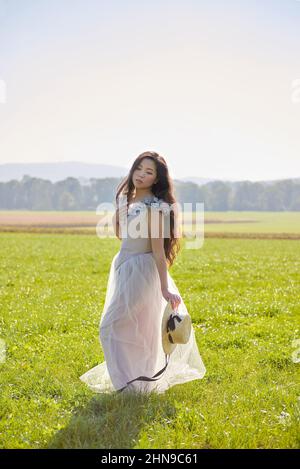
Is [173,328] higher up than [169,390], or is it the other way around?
[173,328]

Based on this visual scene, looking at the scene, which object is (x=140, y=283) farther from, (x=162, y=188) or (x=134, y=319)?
(x=162, y=188)

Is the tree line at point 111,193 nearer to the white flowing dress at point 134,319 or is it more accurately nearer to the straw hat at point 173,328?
the white flowing dress at point 134,319

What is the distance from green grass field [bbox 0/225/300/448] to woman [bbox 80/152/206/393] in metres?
0.35

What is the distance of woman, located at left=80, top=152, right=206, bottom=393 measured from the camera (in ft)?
19.0

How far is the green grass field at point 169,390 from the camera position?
16.3 ft

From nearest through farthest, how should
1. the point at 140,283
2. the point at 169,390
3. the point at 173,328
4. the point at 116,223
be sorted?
1. the point at 173,328
2. the point at 140,283
3. the point at 169,390
4. the point at 116,223

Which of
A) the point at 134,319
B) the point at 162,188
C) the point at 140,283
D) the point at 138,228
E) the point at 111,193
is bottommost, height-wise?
the point at 134,319

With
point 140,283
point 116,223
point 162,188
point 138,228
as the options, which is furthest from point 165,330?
point 162,188

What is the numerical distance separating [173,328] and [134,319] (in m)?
A: 0.47

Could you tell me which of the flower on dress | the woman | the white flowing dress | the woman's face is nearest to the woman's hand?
the woman

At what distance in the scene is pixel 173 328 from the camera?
5734mm

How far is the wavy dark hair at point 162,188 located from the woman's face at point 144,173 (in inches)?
1.6

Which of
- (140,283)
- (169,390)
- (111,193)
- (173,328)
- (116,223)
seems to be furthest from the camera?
(111,193)
